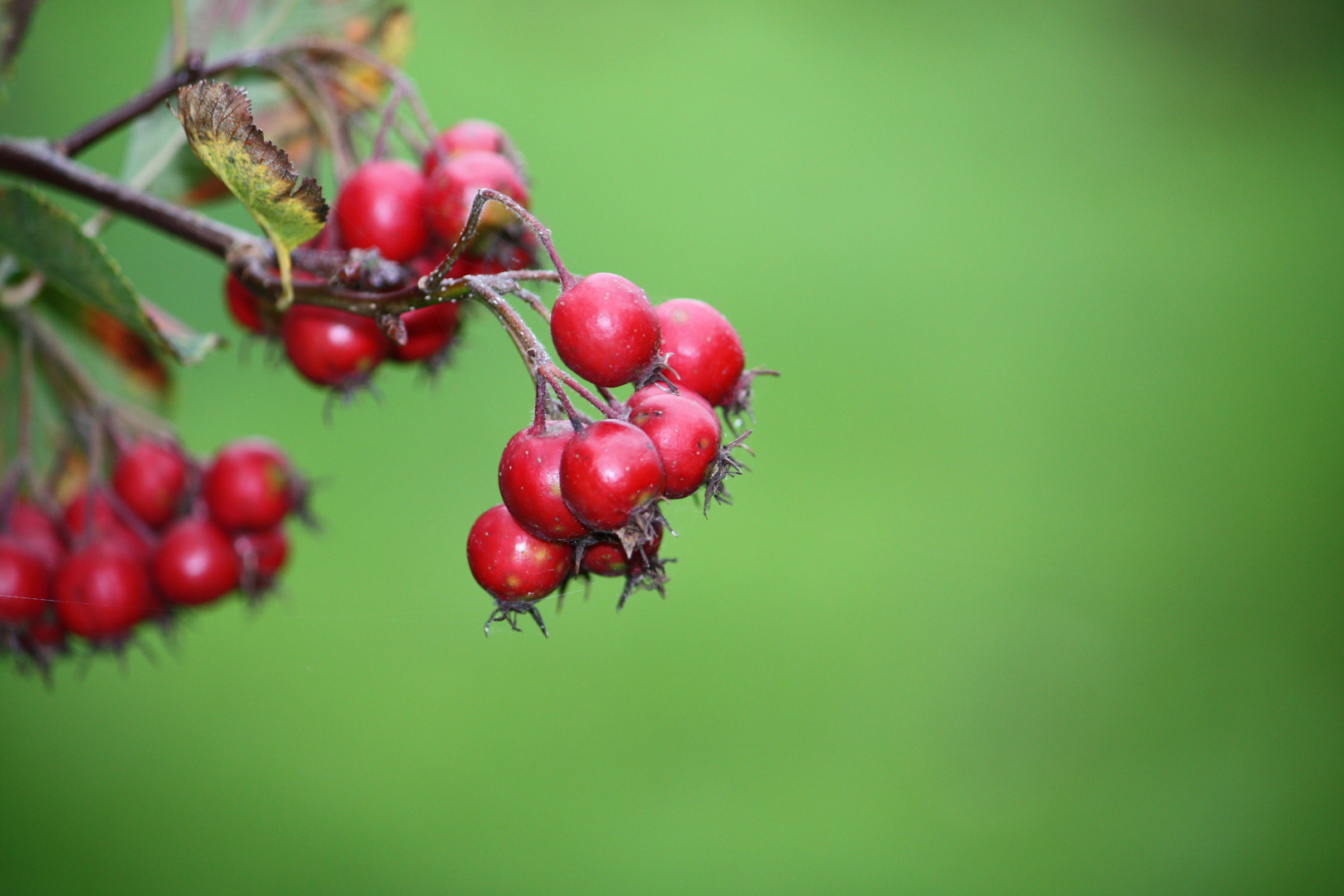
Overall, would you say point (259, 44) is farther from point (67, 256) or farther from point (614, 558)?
point (614, 558)

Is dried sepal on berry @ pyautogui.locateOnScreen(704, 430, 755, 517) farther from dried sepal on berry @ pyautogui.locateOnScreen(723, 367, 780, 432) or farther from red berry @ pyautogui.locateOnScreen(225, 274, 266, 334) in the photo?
red berry @ pyautogui.locateOnScreen(225, 274, 266, 334)

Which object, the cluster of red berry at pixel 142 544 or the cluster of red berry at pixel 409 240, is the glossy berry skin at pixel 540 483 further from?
the cluster of red berry at pixel 142 544

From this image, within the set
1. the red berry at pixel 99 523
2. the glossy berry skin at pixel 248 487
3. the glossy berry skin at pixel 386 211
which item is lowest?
the red berry at pixel 99 523

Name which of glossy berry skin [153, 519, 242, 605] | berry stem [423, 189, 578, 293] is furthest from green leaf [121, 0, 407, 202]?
berry stem [423, 189, 578, 293]

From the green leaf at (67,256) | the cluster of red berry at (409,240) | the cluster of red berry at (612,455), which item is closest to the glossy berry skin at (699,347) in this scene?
the cluster of red berry at (612,455)

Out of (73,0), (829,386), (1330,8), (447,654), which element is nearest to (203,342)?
(447,654)

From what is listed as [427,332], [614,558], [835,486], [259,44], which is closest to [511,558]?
[614,558]
